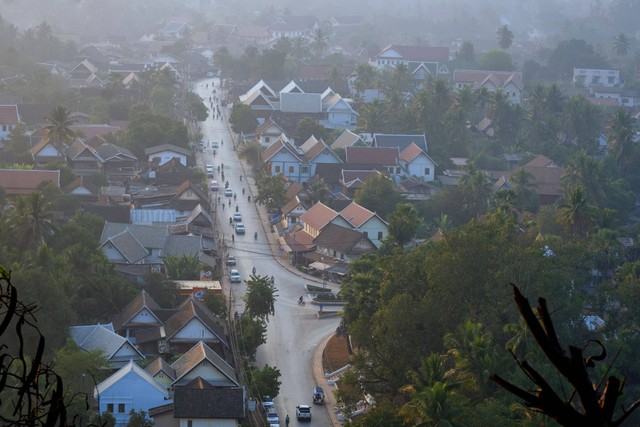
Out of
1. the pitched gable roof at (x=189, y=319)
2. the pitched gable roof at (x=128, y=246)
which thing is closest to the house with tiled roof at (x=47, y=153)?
the pitched gable roof at (x=128, y=246)

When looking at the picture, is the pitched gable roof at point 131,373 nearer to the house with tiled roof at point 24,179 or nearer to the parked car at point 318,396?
the parked car at point 318,396

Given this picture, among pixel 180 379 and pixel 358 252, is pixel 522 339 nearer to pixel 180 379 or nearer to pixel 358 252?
pixel 180 379

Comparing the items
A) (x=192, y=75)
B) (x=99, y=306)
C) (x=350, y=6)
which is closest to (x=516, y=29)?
(x=350, y=6)

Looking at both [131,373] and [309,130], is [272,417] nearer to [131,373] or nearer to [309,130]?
[131,373]

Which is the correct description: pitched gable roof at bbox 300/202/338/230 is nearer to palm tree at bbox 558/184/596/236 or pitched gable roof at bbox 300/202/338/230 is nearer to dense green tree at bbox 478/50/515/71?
palm tree at bbox 558/184/596/236

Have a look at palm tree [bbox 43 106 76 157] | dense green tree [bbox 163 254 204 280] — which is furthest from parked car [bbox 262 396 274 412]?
palm tree [bbox 43 106 76 157]
